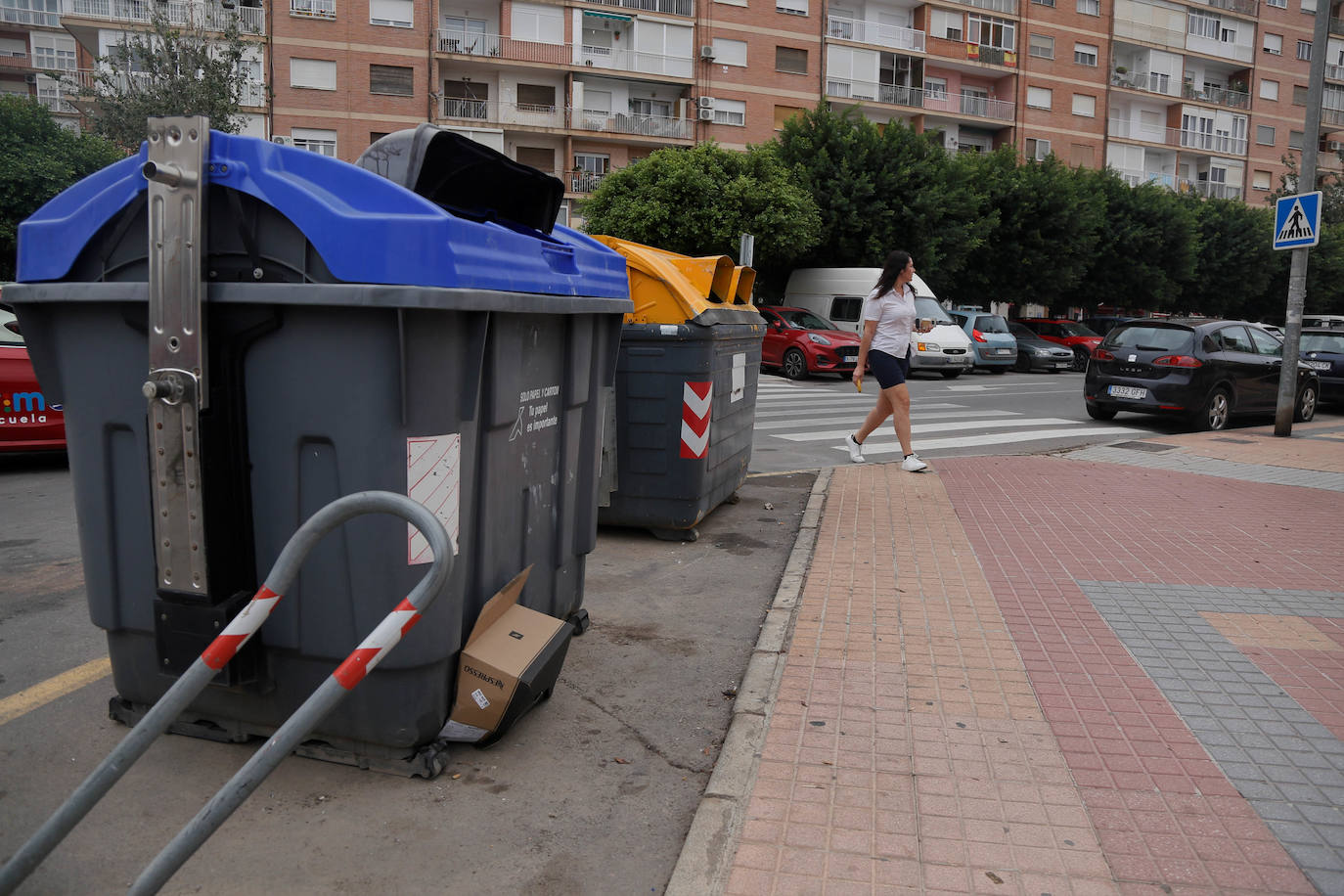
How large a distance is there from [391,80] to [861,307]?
22.2 m

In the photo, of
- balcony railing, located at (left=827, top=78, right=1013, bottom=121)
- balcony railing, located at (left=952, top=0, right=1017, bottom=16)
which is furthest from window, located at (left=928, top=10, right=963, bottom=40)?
balcony railing, located at (left=827, top=78, right=1013, bottom=121)

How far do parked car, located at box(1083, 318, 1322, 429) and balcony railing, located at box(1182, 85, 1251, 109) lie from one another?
48282 millimetres

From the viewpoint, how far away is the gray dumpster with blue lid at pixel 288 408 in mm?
2875

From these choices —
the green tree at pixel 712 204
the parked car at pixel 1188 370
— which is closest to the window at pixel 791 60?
the green tree at pixel 712 204

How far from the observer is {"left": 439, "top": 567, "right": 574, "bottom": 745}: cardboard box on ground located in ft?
10.8

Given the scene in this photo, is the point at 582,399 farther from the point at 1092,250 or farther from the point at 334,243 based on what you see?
the point at 1092,250

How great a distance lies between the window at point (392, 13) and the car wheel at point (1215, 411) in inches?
1342

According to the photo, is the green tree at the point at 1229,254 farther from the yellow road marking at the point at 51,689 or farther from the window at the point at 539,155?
the yellow road marking at the point at 51,689

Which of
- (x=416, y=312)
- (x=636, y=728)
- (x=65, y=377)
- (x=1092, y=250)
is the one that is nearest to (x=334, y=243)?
(x=416, y=312)

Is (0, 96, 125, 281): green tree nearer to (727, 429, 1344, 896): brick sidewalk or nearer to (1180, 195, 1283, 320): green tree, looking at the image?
(727, 429, 1344, 896): brick sidewalk

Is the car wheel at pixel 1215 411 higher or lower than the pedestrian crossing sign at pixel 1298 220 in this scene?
lower

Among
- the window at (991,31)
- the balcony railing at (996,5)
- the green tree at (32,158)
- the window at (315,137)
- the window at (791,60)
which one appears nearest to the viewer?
the green tree at (32,158)

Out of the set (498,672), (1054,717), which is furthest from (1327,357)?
(498,672)

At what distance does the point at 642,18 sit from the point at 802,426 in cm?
3311
